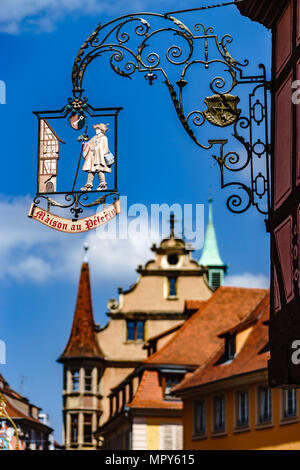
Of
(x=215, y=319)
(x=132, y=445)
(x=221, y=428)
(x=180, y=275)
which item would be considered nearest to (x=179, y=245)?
(x=180, y=275)

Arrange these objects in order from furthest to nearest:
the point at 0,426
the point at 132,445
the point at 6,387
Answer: the point at 6,387 → the point at 132,445 → the point at 0,426

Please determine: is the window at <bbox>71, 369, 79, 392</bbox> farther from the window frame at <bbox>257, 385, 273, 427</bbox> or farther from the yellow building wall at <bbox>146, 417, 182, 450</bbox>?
the window frame at <bbox>257, 385, 273, 427</bbox>

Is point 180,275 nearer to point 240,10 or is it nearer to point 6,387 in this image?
point 6,387

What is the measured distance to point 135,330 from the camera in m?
52.2

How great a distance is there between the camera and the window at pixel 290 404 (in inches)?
1166

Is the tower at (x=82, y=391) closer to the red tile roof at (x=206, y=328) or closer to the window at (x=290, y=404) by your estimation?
the red tile roof at (x=206, y=328)

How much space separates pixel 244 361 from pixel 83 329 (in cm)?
2330

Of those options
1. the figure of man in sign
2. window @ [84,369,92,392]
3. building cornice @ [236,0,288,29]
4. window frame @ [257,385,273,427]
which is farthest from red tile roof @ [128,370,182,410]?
the figure of man in sign

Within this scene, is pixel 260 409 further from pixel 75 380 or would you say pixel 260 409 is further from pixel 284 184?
pixel 75 380

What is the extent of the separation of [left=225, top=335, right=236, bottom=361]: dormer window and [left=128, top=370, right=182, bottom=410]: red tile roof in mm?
5896

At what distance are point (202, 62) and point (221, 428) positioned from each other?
24879 millimetres

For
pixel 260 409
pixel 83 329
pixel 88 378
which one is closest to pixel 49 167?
pixel 260 409
